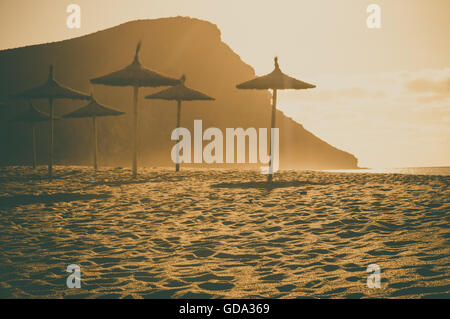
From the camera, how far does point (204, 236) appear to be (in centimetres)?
545

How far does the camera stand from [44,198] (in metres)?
8.31

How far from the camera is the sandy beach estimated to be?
359 cm

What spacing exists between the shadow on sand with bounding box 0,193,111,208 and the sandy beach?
32mm

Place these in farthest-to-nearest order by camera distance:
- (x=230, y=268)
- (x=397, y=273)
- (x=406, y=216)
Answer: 1. (x=406, y=216)
2. (x=230, y=268)
3. (x=397, y=273)

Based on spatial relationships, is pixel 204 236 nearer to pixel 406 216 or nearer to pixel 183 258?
pixel 183 258

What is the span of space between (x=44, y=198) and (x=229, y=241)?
471 cm

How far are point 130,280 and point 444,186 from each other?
6.99 metres
